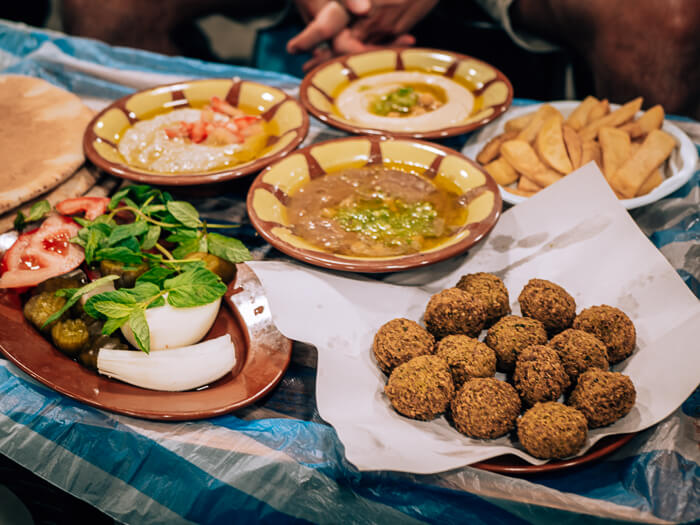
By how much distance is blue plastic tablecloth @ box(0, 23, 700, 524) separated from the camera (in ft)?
4.72

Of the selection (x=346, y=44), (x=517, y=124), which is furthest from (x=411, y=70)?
(x=517, y=124)

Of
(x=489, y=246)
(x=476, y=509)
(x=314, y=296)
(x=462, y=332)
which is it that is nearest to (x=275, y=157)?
(x=314, y=296)

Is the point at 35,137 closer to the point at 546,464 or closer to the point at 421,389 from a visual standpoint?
the point at 421,389

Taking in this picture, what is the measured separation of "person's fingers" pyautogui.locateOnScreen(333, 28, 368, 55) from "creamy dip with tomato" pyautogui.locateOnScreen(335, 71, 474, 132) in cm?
45

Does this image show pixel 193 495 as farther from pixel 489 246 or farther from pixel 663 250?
pixel 663 250

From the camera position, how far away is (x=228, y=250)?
1992 millimetres

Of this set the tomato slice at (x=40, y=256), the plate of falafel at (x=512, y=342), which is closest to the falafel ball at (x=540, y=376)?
the plate of falafel at (x=512, y=342)

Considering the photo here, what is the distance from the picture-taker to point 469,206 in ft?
7.35

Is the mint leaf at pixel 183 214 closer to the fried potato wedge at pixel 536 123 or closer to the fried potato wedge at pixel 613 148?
the fried potato wedge at pixel 536 123

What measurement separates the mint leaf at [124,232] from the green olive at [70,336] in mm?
317

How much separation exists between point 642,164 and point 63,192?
2460mm

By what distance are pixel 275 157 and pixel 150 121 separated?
34.0 inches

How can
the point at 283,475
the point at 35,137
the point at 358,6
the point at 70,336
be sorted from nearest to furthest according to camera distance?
the point at 283,475
the point at 70,336
the point at 35,137
the point at 358,6

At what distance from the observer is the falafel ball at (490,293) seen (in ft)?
6.11
